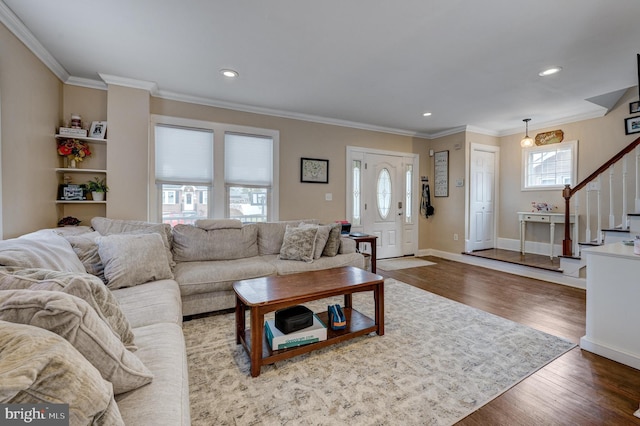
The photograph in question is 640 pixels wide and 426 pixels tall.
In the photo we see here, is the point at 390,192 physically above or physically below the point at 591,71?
below

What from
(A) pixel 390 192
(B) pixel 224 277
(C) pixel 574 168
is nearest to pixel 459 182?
(A) pixel 390 192

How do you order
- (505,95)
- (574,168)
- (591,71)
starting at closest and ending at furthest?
(591,71)
(505,95)
(574,168)

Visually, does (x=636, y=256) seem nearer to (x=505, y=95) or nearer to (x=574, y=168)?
(x=505, y=95)

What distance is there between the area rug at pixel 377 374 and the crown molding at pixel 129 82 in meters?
2.70

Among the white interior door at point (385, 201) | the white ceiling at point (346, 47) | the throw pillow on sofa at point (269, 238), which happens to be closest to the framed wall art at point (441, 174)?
the white interior door at point (385, 201)

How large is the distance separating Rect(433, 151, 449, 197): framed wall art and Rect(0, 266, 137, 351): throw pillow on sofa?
18.0 ft

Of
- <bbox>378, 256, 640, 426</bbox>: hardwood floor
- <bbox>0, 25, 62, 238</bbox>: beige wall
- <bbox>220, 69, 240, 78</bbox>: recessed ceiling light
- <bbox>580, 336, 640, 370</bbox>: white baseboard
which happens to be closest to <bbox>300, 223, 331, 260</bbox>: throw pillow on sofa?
<bbox>378, 256, 640, 426</bbox>: hardwood floor

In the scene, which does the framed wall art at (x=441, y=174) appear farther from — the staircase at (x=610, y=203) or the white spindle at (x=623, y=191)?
the white spindle at (x=623, y=191)

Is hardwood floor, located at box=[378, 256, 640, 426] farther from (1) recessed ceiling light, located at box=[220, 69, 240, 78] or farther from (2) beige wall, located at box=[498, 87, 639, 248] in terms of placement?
(1) recessed ceiling light, located at box=[220, 69, 240, 78]

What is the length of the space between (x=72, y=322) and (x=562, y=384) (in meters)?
2.47

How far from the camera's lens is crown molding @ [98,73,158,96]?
311 centimetres

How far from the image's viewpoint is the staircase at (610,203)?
3531 mm

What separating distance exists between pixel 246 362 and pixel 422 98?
363cm

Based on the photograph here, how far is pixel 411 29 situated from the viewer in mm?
2238
